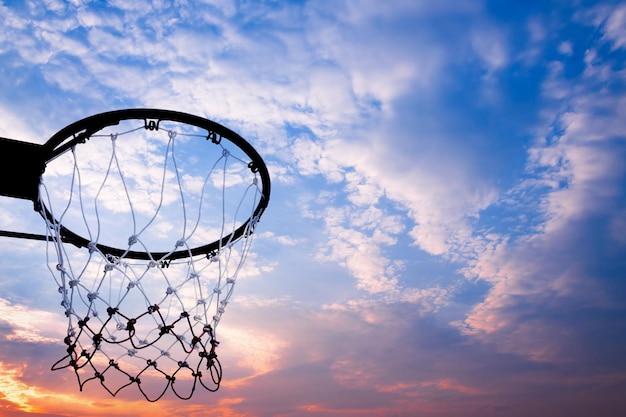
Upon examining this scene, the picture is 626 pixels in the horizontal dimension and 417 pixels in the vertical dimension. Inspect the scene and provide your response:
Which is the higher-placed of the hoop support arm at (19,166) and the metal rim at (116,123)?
the metal rim at (116,123)

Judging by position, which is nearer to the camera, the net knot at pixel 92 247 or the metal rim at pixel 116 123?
the metal rim at pixel 116 123

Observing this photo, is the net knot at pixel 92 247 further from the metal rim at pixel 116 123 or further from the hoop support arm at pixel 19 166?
the hoop support arm at pixel 19 166

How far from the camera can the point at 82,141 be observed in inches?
178

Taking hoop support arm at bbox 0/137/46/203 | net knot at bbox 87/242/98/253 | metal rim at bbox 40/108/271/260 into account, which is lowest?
net knot at bbox 87/242/98/253

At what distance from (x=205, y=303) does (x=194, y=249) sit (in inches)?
35.2

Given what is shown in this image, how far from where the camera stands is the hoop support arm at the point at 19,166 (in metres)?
4.41

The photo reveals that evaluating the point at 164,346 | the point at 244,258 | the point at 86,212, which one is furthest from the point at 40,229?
the point at 244,258

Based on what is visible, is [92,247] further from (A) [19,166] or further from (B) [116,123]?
(B) [116,123]

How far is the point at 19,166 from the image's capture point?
4.46m

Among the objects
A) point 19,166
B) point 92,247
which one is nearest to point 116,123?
point 19,166

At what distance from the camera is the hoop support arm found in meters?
4.41

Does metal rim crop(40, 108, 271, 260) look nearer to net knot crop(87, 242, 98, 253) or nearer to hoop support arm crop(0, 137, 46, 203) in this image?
hoop support arm crop(0, 137, 46, 203)

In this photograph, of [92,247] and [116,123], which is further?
[92,247]

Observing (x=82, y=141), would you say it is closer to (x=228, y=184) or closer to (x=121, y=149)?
(x=121, y=149)
